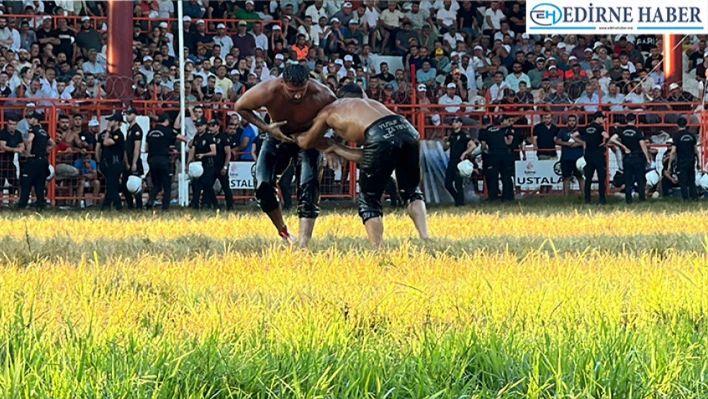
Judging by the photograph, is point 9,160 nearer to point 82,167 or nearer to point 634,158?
point 82,167

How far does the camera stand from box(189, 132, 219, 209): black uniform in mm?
17891

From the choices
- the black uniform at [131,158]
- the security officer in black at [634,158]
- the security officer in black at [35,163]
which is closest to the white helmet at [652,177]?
the security officer in black at [634,158]

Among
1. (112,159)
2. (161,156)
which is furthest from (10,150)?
(161,156)

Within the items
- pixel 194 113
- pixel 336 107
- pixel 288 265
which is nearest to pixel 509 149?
pixel 194 113

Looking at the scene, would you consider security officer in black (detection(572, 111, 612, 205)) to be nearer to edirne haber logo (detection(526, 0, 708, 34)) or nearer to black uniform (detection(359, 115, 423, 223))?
edirne haber logo (detection(526, 0, 708, 34))

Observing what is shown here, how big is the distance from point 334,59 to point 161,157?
5.02 metres

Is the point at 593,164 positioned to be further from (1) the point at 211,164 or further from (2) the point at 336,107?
(2) the point at 336,107

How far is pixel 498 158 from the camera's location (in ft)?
62.5

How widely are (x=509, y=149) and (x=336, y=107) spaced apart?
37.7 feet

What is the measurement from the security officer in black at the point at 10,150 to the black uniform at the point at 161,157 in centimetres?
184

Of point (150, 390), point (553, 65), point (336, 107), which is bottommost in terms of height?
point (150, 390)

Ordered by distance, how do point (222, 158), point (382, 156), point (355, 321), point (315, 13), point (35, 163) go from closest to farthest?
point (355, 321) → point (382, 156) → point (35, 163) → point (222, 158) → point (315, 13)

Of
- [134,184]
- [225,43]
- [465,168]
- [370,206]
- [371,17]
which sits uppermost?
[371,17]

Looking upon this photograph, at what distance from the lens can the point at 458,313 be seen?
184 inches
